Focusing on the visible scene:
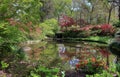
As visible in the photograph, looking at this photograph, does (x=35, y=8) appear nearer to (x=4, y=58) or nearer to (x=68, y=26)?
(x=4, y=58)

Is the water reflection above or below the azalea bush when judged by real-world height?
below

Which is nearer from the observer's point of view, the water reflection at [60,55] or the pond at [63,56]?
the pond at [63,56]

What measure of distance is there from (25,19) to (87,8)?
3300cm

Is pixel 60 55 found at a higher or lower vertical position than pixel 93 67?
lower

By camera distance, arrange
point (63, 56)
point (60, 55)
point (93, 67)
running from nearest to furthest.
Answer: point (93, 67), point (63, 56), point (60, 55)

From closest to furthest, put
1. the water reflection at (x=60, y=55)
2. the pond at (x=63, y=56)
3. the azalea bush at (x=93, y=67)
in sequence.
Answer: the azalea bush at (x=93, y=67) → the pond at (x=63, y=56) → the water reflection at (x=60, y=55)

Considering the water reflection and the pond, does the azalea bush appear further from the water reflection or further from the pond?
the water reflection

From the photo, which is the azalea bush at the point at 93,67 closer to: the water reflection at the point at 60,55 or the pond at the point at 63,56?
the pond at the point at 63,56

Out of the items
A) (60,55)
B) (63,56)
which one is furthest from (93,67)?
(60,55)


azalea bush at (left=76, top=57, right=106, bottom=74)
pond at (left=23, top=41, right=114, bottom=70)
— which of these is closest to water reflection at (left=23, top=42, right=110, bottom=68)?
pond at (left=23, top=41, right=114, bottom=70)

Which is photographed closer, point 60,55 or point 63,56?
point 63,56

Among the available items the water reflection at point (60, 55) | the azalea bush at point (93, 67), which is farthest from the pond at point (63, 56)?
the azalea bush at point (93, 67)

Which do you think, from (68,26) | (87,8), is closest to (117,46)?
(68,26)

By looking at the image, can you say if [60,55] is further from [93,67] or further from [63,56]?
[93,67]
